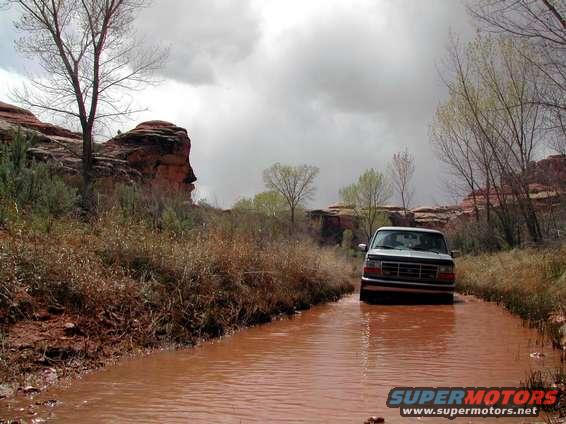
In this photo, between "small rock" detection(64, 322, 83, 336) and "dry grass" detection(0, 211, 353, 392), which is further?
"small rock" detection(64, 322, 83, 336)

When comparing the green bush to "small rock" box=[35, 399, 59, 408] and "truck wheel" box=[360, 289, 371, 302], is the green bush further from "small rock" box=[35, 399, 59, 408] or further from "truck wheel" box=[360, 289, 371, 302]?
"truck wheel" box=[360, 289, 371, 302]

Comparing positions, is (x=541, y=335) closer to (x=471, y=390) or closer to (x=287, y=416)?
(x=471, y=390)

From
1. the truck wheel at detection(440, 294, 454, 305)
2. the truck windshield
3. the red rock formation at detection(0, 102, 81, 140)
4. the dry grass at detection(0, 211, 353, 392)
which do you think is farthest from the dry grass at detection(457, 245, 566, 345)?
the red rock formation at detection(0, 102, 81, 140)

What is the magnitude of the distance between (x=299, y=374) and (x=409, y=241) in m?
8.01

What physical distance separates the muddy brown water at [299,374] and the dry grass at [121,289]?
1.61ft

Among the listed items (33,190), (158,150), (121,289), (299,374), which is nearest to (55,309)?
(121,289)

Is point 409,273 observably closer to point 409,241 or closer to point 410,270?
point 410,270

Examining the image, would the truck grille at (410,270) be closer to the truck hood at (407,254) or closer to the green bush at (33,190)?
the truck hood at (407,254)

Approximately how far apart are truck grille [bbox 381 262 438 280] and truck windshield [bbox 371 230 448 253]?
89cm

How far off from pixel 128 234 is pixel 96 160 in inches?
670

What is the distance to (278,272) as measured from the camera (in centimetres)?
1099

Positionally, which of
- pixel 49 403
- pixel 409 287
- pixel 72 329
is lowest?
pixel 49 403

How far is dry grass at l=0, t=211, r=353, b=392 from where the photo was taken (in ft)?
18.7

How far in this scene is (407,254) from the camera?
1169 cm
